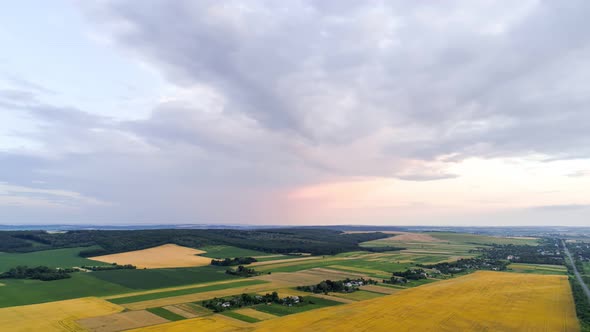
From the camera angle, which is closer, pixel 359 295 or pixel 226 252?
pixel 359 295

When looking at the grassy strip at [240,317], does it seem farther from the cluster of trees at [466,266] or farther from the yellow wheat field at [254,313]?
the cluster of trees at [466,266]

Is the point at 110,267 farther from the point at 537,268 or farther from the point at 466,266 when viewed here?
the point at 537,268

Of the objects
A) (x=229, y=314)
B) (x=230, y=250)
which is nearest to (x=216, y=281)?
(x=229, y=314)

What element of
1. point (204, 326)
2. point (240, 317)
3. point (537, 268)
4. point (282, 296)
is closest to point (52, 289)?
point (204, 326)

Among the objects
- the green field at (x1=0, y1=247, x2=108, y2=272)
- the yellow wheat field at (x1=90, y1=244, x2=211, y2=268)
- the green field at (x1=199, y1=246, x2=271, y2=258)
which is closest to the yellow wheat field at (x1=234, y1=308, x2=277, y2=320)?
the yellow wheat field at (x1=90, y1=244, x2=211, y2=268)

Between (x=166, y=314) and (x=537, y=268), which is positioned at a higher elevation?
(x=166, y=314)

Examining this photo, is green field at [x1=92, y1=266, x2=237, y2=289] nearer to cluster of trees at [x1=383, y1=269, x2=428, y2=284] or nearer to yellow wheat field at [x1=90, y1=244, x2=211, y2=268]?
yellow wheat field at [x1=90, y1=244, x2=211, y2=268]

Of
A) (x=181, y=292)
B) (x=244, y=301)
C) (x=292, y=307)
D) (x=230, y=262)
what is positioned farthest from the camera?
(x=230, y=262)
